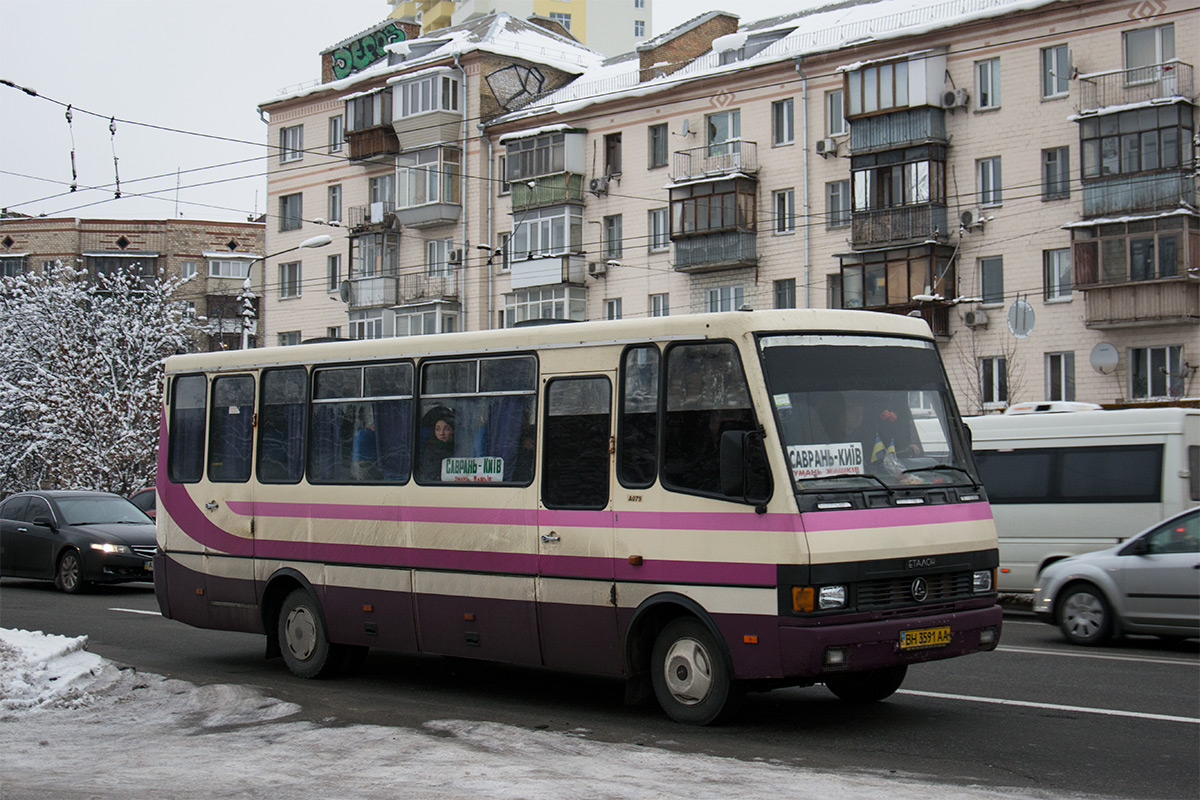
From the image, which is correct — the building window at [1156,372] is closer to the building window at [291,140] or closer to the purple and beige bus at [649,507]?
the purple and beige bus at [649,507]

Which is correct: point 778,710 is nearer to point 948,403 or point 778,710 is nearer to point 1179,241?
point 948,403

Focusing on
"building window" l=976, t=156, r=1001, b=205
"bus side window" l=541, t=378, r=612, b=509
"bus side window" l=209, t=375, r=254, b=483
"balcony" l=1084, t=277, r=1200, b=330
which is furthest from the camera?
"building window" l=976, t=156, r=1001, b=205

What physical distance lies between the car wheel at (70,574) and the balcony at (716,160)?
2640 cm

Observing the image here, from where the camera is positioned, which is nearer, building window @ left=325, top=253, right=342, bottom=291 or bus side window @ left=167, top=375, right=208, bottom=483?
bus side window @ left=167, top=375, right=208, bottom=483

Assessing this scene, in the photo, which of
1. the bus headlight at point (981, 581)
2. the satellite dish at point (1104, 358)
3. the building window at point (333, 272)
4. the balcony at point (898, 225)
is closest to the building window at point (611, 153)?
the balcony at point (898, 225)

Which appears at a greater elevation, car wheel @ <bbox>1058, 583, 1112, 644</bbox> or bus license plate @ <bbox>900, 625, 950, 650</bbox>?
bus license plate @ <bbox>900, 625, 950, 650</bbox>

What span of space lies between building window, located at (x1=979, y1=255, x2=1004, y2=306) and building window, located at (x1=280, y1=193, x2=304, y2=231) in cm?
3073

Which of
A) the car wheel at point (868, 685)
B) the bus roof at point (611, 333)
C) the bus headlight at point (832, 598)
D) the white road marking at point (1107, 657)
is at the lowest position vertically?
the white road marking at point (1107, 657)

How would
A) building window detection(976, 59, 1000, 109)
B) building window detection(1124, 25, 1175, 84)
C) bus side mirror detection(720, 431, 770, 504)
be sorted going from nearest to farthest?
bus side mirror detection(720, 431, 770, 504), building window detection(1124, 25, 1175, 84), building window detection(976, 59, 1000, 109)

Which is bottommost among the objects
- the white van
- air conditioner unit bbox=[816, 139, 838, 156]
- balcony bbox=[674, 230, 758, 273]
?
the white van

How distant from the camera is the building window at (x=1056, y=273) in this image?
37.3m

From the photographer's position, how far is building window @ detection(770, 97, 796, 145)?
43.3 meters

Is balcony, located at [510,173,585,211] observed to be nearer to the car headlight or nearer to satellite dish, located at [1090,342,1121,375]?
satellite dish, located at [1090,342,1121,375]

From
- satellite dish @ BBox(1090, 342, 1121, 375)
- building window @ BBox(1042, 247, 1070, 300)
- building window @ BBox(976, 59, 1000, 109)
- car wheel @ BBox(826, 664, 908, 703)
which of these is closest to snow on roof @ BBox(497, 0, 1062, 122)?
building window @ BBox(976, 59, 1000, 109)
